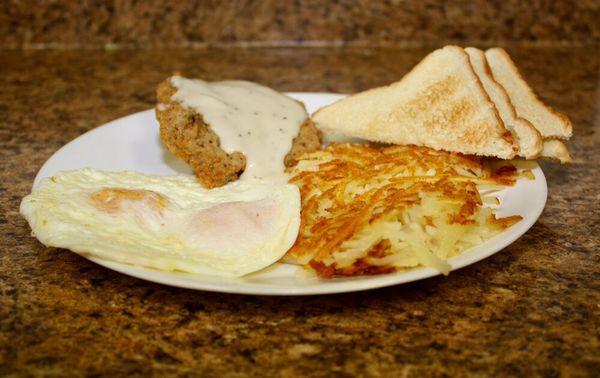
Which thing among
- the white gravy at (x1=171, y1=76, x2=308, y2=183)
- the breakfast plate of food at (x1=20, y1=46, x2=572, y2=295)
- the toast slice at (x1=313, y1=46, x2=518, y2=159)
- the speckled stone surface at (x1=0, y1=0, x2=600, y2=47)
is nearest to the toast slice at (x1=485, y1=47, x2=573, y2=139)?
the breakfast plate of food at (x1=20, y1=46, x2=572, y2=295)

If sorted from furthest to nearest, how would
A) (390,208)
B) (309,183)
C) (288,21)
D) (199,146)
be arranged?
1. (288,21)
2. (199,146)
3. (309,183)
4. (390,208)

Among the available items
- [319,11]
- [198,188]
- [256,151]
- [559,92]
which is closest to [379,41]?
[319,11]

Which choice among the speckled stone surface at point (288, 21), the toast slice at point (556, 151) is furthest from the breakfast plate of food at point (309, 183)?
the speckled stone surface at point (288, 21)

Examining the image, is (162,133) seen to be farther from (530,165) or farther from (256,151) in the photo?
(530,165)

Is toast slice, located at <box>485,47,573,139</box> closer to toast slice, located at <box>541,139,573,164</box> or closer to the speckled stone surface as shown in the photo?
toast slice, located at <box>541,139,573,164</box>

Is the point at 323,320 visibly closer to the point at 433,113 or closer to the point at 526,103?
the point at 433,113

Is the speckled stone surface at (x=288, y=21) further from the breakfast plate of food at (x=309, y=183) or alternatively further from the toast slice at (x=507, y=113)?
the toast slice at (x=507, y=113)

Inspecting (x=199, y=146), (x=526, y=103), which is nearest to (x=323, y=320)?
(x=199, y=146)

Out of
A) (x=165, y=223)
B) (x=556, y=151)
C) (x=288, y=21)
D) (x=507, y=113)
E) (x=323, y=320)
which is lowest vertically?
(x=323, y=320)
